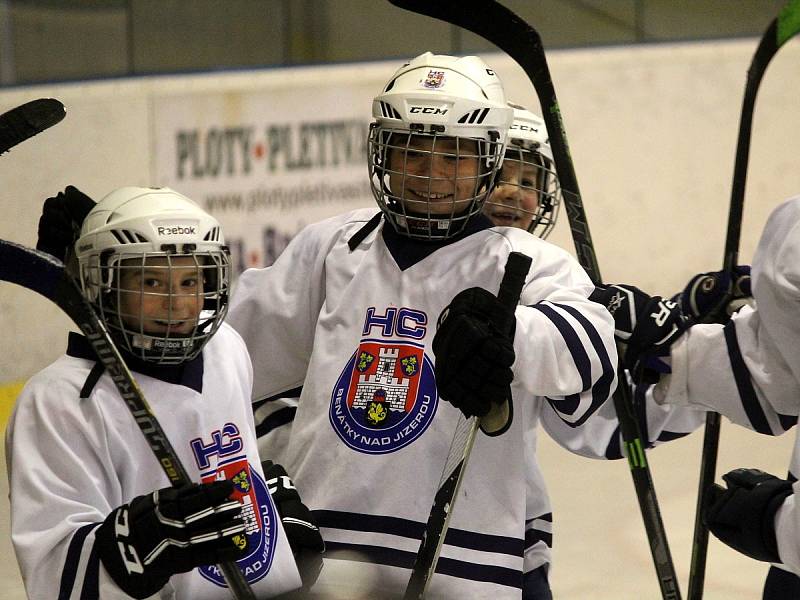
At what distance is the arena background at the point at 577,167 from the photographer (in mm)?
4277

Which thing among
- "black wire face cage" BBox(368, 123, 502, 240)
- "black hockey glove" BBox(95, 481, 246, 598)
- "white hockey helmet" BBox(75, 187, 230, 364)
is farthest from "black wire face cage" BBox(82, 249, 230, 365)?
"black wire face cage" BBox(368, 123, 502, 240)

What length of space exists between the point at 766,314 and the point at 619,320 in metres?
0.32

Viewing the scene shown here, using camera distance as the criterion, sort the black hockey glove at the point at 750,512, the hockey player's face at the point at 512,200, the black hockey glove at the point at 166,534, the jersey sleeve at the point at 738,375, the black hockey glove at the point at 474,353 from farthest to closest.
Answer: the hockey player's face at the point at 512,200
the jersey sleeve at the point at 738,375
the black hockey glove at the point at 750,512
the black hockey glove at the point at 474,353
the black hockey glove at the point at 166,534

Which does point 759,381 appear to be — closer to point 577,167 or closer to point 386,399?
point 386,399

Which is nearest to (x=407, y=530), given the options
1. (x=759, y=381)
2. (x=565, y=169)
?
(x=759, y=381)

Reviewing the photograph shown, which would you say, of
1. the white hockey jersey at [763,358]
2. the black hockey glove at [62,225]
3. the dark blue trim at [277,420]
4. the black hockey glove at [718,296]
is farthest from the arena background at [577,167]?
the black hockey glove at [62,225]

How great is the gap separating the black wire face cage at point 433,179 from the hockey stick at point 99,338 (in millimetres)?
545

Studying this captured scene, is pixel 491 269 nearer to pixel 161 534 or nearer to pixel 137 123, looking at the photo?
pixel 161 534

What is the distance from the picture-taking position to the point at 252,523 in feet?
6.39

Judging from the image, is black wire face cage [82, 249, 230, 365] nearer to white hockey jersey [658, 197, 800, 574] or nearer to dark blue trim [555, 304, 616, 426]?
dark blue trim [555, 304, 616, 426]

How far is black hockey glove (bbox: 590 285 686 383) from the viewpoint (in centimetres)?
236

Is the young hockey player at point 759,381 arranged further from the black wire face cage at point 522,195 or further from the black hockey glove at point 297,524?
the black hockey glove at point 297,524

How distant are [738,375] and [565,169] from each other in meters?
0.49

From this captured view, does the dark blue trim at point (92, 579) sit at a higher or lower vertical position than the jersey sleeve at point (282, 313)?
lower
